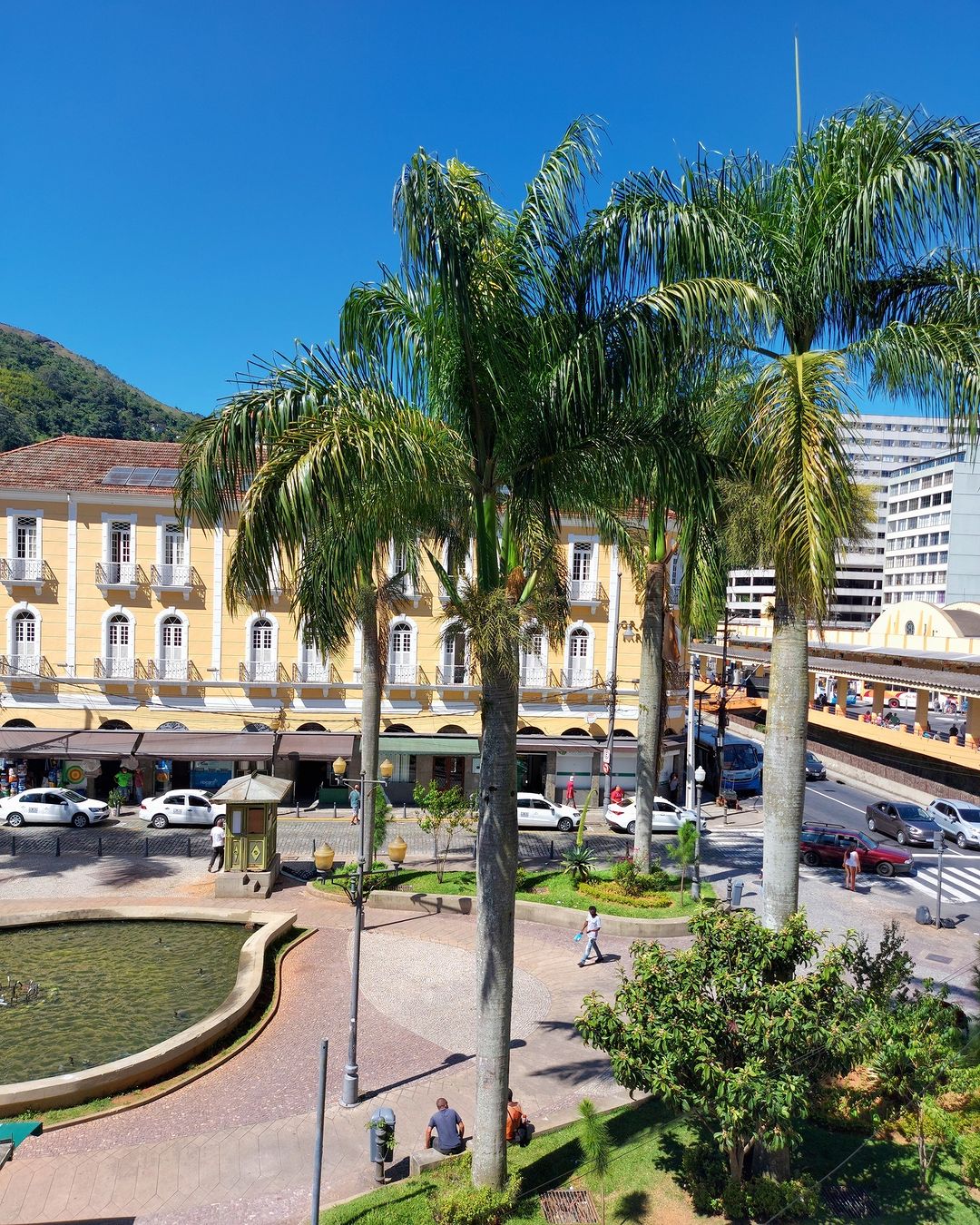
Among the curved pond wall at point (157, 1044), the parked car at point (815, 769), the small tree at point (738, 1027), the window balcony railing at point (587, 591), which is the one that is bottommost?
the parked car at point (815, 769)

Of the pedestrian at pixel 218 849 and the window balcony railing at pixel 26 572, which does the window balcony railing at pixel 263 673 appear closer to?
the window balcony railing at pixel 26 572

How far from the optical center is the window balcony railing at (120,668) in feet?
99.1

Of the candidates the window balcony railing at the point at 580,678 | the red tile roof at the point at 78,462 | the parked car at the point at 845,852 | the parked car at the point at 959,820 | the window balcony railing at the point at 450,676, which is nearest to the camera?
the parked car at the point at 845,852

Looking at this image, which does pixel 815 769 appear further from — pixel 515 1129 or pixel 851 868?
pixel 515 1129

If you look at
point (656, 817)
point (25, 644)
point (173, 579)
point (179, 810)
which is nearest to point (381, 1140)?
point (656, 817)

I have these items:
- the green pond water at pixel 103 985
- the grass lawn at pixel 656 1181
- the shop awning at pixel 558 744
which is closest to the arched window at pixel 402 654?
the shop awning at pixel 558 744

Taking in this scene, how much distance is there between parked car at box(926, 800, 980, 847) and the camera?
28125mm

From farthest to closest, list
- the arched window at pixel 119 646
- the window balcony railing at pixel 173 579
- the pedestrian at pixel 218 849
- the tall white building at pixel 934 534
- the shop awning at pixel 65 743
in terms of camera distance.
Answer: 1. the tall white building at pixel 934 534
2. the arched window at pixel 119 646
3. the window balcony railing at pixel 173 579
4. the shop awning at pixel 65 743
5. the pedestrian at pixel 218 849

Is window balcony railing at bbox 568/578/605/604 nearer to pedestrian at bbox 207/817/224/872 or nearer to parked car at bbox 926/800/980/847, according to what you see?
parked car at bbox 926/800/980/847

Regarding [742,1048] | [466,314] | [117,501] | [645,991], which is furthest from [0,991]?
[117,501]

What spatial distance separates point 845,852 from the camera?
80.0 feet

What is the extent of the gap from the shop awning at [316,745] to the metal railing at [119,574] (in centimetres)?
770

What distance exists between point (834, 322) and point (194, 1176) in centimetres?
1247

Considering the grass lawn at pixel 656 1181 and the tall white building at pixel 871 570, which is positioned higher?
the tall white building at pixel 871 570
